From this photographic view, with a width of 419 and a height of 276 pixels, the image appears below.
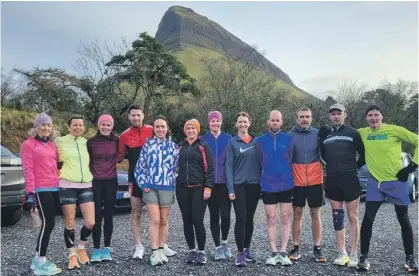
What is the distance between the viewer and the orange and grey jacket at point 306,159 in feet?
16.3

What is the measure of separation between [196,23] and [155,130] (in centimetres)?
13448

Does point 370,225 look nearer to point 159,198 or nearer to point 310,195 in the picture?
point 310,195

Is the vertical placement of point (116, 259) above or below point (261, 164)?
below

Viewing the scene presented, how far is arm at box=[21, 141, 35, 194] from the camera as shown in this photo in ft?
14.4

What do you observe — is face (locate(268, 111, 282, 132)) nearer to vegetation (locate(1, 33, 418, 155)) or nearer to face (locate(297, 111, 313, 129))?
face (locate(297, 111, 313, 129))

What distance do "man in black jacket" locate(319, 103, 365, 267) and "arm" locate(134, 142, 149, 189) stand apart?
2445 millimetres

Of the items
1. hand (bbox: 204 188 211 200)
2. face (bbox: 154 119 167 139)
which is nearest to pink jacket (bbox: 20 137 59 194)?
face (bbox: 154 119 167 139)

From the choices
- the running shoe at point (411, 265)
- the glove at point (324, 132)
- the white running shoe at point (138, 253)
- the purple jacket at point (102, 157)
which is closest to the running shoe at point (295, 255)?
the running shoe at point (411, 265)

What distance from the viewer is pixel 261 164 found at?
4.94 meters

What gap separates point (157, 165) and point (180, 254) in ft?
4.86

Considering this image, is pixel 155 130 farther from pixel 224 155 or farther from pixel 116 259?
pixel 116 259

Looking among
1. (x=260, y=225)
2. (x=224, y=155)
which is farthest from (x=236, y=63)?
(x=224, y=155)

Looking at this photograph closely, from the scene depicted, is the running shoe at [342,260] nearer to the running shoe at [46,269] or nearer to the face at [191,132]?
the face at [191,132]

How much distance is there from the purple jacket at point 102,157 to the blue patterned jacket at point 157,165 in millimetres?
375
